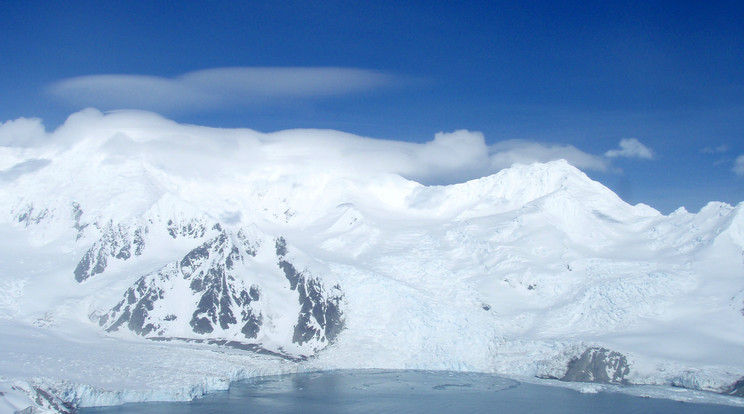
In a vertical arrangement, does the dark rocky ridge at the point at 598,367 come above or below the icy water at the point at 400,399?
above

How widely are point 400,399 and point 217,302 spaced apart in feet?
208

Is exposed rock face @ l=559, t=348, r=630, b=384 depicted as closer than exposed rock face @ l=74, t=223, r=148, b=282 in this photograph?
Yes

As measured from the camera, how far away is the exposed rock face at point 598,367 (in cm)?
14629

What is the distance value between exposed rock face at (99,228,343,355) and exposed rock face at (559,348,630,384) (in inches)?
2273

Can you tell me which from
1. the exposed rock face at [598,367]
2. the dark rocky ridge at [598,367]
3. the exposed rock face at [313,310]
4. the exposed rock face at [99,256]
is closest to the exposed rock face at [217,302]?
the exposed rock face at [313,310]

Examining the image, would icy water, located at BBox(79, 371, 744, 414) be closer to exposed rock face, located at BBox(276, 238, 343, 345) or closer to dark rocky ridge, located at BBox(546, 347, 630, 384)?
dark rocky ridge, located at BBox(546, 347, 630, 384)

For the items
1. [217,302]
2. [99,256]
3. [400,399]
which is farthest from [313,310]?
[99,256]

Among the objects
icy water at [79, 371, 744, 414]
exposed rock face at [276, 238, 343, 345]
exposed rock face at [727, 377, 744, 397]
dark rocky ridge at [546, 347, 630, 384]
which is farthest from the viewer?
exposed rock face at [276, 238, 343, 345]

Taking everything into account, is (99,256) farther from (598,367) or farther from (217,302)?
(598,367)

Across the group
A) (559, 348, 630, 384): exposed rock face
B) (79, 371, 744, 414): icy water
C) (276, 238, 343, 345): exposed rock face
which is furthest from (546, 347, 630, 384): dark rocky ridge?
(276, 238, 343, 345): exposed rock face

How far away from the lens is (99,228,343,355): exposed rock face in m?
165

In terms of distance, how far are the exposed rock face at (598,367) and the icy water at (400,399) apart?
370 inches

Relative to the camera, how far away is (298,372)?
15550 centimetres

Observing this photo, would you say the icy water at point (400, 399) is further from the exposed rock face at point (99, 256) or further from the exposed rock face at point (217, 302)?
the exposed rock face at point (99, 256)
